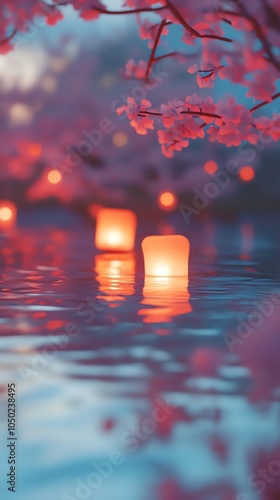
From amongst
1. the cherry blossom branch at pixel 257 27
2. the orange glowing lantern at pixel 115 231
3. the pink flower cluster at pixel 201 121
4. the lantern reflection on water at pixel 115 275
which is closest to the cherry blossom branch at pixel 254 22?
the cherry blossom branch at pixel 257 27

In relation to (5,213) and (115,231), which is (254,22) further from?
(5,213)

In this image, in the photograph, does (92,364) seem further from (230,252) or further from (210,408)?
(230,252)

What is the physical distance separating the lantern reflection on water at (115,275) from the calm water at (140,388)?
2cm

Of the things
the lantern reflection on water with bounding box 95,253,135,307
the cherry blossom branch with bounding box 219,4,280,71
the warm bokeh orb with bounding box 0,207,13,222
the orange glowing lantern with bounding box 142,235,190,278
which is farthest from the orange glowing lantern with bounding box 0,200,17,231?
the cherry blossom branch with bounding box 219,4,280,71

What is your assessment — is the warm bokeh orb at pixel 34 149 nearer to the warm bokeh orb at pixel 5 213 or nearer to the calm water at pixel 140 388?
the warm bokeh orb at pixel 5 213

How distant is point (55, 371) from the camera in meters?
2.18

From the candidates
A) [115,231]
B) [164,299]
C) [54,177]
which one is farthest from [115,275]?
[54,177]

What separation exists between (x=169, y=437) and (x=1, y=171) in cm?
971

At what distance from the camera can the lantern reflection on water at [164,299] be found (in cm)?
312

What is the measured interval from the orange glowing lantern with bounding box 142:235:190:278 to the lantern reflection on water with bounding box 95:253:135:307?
15 centimetres

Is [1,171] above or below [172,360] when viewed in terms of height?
above

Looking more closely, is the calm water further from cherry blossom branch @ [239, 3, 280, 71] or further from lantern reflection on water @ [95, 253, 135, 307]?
cherry blossom branch @ [239, 3, 280, 71]

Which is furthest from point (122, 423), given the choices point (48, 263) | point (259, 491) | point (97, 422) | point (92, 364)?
point (48, 263)

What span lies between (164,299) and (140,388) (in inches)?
62.9
